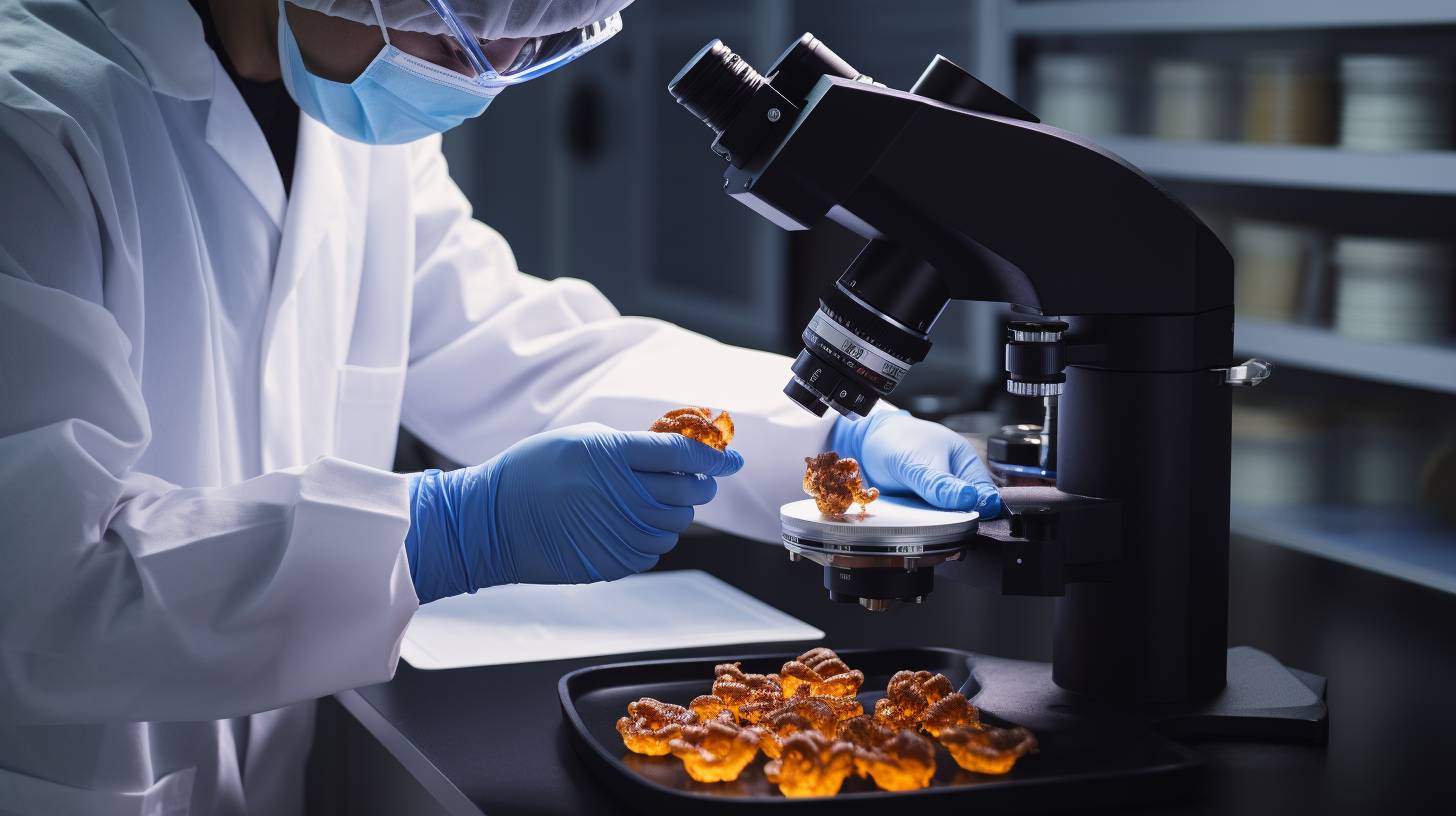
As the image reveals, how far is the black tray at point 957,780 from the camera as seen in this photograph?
894 mm

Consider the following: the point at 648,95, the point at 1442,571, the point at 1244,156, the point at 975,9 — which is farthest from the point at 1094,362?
the point at 648,95

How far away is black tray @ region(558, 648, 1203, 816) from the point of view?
89 cm

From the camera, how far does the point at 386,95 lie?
1390mm

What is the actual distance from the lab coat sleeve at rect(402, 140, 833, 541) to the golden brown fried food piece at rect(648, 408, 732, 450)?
0.33 meters

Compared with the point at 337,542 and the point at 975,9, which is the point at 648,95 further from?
the point at 337,542

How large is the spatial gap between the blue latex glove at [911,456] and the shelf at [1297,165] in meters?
0.56

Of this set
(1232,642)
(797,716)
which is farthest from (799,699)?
(1232,642)

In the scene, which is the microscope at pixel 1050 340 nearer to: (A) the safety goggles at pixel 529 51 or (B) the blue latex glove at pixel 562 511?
(B) the blue latex glove at pixel 562 511

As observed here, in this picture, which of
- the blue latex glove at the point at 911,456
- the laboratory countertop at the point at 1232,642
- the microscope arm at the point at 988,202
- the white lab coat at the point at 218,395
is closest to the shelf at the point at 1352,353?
the laboratory countertop at the point at 1232,642

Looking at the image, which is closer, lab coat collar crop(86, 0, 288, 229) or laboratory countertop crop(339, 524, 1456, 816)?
laboratory countertop crop(339, 524, 1456, 816)

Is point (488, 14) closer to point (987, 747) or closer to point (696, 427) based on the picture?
point (696, 427)

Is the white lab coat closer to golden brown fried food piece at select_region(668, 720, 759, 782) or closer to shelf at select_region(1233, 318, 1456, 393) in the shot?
golden brown fried food piece at select_region(668, 720, 759, 782)

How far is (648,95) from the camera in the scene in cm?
444

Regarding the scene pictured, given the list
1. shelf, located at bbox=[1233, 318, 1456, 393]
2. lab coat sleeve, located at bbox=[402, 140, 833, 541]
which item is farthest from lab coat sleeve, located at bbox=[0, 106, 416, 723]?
shelf, located at bbox=[1233, 318, 1456, 393]
